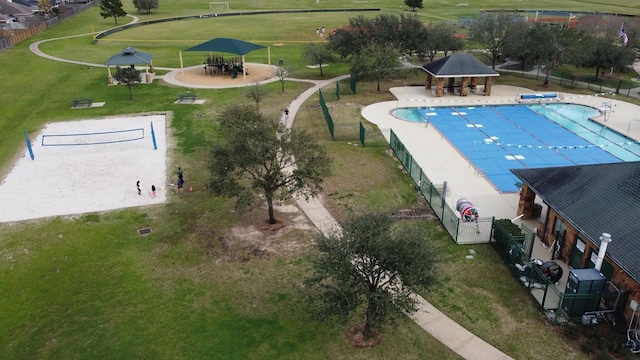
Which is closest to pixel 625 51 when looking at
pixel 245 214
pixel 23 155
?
pixel 245 214

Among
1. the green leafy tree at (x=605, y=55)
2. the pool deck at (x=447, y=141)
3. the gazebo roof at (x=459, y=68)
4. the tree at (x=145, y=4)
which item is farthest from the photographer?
the tree at (x=145, y=4)

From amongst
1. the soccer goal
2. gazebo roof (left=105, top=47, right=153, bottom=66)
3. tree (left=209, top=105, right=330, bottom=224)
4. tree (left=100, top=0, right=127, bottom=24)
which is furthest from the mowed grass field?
the soccer goal

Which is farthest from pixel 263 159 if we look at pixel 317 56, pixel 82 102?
pixel 317 56

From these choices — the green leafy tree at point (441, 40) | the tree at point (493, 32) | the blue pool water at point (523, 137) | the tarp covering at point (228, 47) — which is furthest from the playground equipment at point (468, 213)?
the tree at point (493, 32)

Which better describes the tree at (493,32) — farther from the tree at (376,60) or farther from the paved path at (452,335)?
the paved path at (452,335)

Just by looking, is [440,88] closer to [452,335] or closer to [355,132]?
[355,132]

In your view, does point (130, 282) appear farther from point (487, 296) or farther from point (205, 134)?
point (205, 134)

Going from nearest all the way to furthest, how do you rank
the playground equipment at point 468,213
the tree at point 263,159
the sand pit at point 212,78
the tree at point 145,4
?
the tree at point 263,159 → the playground equipment at point 468,213 → the sand pit at point 212,78 → the tree at point 145,4
